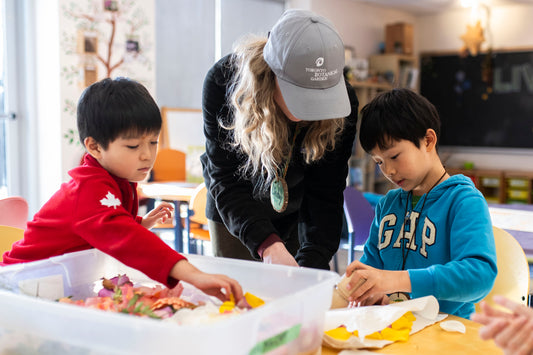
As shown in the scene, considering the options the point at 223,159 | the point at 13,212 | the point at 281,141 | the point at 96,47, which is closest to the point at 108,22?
the point at 96,47

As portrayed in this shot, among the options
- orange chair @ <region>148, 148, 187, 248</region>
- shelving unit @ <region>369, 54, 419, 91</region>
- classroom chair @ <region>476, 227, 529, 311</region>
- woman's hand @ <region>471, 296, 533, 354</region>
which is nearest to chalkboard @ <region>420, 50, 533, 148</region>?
shelving unit @ <region>369, 54, 419, 91</region>

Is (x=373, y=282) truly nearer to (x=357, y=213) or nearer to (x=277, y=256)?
(x=277, y=256)

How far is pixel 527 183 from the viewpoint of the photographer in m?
6.20

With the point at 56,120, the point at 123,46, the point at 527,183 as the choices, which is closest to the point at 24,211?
the point at 56,120

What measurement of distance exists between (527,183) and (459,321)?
577cm

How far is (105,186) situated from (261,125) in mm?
418

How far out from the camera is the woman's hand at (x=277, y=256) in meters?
1.18

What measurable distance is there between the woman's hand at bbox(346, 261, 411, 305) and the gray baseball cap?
1.03ft

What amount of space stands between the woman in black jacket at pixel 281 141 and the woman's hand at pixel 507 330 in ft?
1.50

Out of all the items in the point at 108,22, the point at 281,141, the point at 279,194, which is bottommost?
the point at 279,194

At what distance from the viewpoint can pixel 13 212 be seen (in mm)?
1996

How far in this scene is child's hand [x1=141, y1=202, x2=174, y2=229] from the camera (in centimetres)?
127

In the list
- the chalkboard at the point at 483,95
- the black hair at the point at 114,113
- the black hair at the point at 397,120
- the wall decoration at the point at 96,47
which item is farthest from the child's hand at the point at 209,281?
the chalkboard at the point at 483,95

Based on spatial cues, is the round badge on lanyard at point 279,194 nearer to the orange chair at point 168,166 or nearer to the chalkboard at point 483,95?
the orange chair at point 168,166
